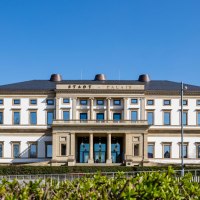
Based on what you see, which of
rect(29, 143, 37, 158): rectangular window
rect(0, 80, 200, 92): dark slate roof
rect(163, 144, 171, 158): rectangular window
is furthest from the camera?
rect(0, 80, 200, 92): dark slate roof

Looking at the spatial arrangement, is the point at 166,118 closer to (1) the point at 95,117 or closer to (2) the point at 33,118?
(1) the point at 95,117

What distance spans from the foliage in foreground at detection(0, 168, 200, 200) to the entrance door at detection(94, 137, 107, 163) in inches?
2128

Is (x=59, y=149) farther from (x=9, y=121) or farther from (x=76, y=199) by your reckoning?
(x=76, y=199)

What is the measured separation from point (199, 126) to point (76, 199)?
2310 inches

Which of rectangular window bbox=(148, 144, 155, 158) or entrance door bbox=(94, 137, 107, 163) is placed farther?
rectangular window bbox=(148, 144, 155, 158)

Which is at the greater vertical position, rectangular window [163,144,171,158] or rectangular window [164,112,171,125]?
rectangular window [164,112,171,125]

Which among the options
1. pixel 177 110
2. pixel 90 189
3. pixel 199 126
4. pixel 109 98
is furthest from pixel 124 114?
pixel 90 189

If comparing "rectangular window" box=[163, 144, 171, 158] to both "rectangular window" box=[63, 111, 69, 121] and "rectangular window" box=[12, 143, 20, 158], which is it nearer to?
"rectangular window" box=[63, 111, 69, 121]

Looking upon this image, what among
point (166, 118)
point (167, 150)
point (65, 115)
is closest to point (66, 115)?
point (65, 115)

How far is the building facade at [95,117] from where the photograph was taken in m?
61.2

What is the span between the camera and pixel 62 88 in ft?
202

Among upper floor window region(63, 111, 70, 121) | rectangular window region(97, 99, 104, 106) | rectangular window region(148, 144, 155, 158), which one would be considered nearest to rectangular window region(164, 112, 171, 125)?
rectangular window region(148, 144, 155, 158)

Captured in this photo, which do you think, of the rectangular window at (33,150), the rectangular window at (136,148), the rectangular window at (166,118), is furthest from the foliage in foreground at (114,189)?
the rectangular window at (166,118)

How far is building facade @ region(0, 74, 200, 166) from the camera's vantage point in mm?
61188
